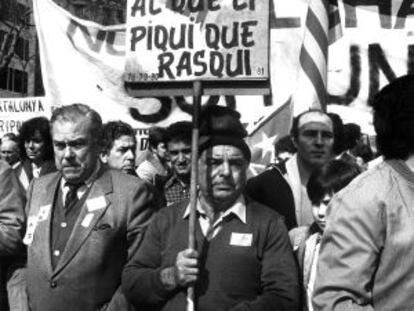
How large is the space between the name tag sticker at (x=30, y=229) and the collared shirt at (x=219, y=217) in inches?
30.9

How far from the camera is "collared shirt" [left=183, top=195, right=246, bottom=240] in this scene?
3.44 m

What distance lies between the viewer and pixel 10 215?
13.2 ft

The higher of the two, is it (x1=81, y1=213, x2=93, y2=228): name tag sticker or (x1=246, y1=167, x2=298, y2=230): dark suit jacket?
(x1=246, y1=167, x2=298, y2=230): dark suit jacket

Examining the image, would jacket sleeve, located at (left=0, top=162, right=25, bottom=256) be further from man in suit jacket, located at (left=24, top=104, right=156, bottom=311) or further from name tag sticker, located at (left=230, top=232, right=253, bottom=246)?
name tag sticker, located at (left=230, top=232, right=253, bottom=246)

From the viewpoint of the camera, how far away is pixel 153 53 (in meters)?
3.89

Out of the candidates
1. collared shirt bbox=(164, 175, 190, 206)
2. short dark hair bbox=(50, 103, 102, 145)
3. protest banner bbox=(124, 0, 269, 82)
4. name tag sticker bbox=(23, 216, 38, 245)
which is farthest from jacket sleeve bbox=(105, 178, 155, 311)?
collared shirt bbox=(164, 175, 190, 206)

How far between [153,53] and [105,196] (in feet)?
2.42

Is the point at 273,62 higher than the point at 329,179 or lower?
higher

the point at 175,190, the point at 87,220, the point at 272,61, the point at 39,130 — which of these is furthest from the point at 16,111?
the point at 87,220

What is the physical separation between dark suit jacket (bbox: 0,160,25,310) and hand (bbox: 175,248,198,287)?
44.0 inches

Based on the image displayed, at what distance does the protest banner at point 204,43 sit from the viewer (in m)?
3.72

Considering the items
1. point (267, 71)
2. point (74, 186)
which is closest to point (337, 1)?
point (267, 71)

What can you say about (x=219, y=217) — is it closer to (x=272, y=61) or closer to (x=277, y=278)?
(x=277, y=278)

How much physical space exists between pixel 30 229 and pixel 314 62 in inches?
96.0
